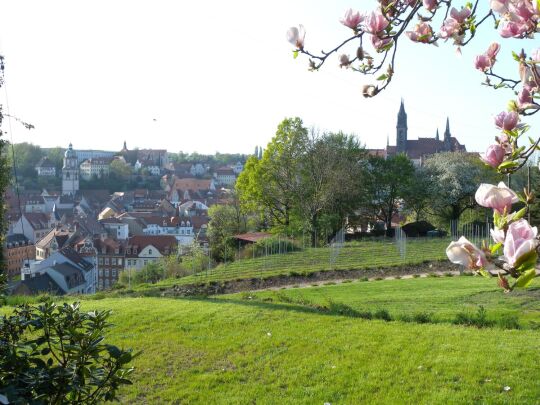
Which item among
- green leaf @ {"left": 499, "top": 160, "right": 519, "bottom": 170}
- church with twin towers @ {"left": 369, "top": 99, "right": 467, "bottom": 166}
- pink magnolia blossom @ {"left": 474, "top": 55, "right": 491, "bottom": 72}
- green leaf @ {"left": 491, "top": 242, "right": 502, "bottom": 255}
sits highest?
church with twin towers @ {"left": 369, "top": 99, "right": 467, "bottom": 166}

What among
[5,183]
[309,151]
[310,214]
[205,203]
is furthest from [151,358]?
[205,203]

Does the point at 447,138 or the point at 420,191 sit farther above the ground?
the point at 447,138

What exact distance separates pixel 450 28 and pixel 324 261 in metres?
16.0

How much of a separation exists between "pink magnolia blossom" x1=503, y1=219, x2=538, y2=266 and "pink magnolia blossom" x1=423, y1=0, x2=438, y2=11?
47.2 inches

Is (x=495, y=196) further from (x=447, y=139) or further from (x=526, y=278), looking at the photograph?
(x=447, y=139)

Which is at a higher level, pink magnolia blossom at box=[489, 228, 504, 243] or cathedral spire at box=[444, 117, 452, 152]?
cathedral spire at box=[444, 117, 452, 152]

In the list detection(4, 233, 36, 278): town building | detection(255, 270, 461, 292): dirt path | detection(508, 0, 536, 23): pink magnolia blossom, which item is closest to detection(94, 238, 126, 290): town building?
detection(4, 233, 36, 278): town building

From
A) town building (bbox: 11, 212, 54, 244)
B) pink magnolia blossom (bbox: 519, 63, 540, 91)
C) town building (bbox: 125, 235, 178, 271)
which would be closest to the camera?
pink magnolia blossom (bbox: 519, 63, 540, 91)

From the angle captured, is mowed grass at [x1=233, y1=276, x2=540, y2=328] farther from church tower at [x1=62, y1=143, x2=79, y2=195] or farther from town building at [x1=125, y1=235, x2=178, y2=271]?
church tower at [x1=62, y1=143, x2=79, y2=195]

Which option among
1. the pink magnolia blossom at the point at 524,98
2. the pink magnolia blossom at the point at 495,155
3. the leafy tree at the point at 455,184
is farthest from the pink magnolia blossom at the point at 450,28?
the leafy tree at the point at 455,184

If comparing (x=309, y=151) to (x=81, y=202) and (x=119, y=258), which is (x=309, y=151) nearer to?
(x=119, y=258)

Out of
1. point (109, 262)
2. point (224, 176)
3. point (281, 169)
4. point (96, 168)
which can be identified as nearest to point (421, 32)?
point (281, 169)

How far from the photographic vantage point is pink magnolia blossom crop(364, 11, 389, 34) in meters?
2.16

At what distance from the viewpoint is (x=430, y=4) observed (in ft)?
7.24
